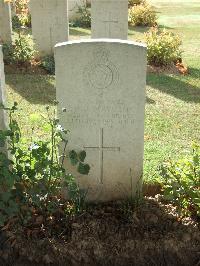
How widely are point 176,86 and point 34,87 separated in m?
2.97

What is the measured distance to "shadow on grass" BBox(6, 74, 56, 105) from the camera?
788 cm

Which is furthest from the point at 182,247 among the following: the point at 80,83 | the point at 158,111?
the point at 158,111

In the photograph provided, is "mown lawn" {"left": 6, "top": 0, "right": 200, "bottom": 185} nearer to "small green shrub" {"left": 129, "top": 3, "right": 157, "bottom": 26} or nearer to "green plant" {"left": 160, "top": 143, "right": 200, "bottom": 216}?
"green plant" {"left": 160, "top": 143, "right": 200, "bottom": 216}

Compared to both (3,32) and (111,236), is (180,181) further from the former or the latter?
(3,32)

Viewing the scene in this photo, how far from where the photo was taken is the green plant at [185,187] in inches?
159

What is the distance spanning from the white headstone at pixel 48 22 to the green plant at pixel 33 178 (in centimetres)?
661

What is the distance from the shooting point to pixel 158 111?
7473 mm

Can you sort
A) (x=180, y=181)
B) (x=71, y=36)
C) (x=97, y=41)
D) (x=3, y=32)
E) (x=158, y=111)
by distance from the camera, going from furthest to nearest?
(x=71, y=36) → (x=3, y=32) → (x=158, y=111) → (x=180, y=181) → (x=97, y=41)

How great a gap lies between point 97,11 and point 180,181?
20.8 feet

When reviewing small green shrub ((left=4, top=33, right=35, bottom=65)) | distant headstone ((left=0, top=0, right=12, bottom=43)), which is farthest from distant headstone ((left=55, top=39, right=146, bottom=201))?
distant headstone ((left=0, top=0, right=12, bottom=43))

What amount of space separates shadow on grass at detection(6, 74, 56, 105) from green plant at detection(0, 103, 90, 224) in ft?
12.3

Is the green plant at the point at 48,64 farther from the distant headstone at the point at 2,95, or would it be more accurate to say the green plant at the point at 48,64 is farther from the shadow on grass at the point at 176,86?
the distant headstone at the point at 2,95

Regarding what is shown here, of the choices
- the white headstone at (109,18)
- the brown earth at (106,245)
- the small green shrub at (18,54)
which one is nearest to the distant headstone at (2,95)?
the brown earth at (106,245)

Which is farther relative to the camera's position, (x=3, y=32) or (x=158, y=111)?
(x=3, y=32)
